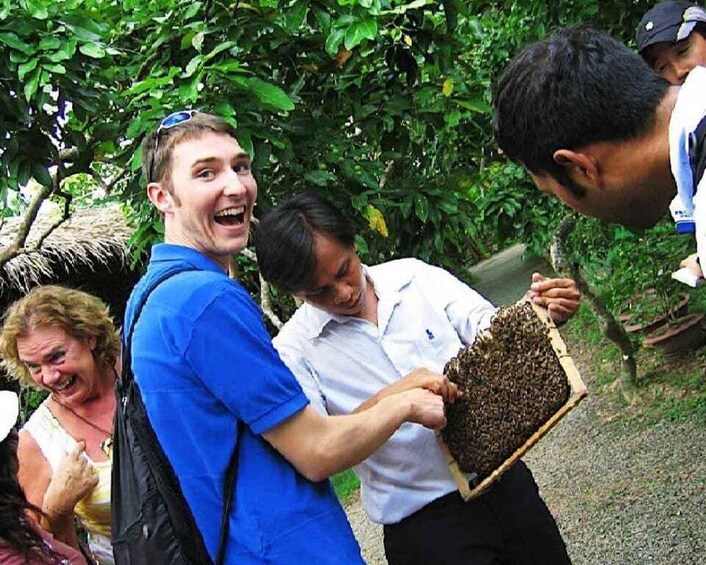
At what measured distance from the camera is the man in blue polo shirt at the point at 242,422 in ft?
6.77

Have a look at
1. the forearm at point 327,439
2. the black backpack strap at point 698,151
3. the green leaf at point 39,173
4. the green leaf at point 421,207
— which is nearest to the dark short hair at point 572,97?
the black backpack strap at point 698,151

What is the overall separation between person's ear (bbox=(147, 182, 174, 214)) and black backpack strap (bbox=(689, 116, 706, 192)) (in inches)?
52.1

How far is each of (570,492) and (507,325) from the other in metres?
4.35

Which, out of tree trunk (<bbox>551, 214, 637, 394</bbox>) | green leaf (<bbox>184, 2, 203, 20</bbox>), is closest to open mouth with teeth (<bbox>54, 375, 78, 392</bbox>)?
green leaf (<bbox>184, 2, 203, 20</bbox>)

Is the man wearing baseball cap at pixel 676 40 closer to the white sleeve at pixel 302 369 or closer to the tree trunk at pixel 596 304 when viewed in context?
the white sleeve at pixel 302 369

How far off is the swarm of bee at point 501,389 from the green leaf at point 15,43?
2.20 metres

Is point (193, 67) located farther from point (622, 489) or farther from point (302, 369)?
point (622, 489)

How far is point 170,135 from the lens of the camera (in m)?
2.38

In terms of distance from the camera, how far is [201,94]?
3449 mm

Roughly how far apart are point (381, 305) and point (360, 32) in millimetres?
1345

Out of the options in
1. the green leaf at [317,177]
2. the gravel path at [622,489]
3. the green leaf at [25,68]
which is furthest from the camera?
the gravel path at [622,489]

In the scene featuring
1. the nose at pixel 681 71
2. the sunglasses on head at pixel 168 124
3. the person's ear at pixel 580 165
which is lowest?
the nose at pixel 681 71

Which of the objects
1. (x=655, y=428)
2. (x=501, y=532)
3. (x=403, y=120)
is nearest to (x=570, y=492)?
(x=655, y=428)

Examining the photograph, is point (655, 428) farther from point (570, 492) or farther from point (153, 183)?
point (153, 183)
